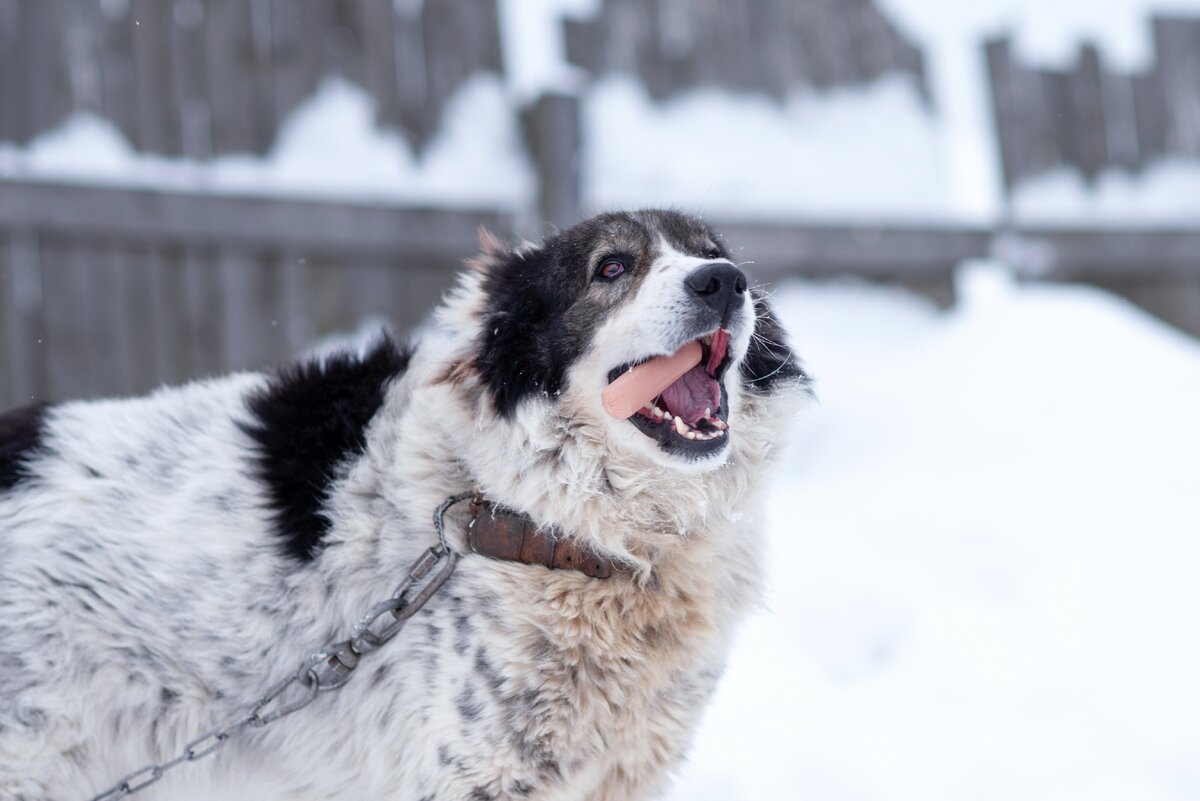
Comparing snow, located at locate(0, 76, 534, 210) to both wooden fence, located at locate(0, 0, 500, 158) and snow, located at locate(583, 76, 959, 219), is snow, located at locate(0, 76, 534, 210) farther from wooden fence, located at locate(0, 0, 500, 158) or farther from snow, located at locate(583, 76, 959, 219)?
snow, located at locate(583, 76, 959, 219)

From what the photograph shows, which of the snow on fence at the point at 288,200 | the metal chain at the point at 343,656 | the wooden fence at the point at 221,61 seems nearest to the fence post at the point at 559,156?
the snow on fence at the point at 288,200

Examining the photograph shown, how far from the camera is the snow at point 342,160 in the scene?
16.1 feet

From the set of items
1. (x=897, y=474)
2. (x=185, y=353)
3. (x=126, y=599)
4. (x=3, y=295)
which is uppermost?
(x=3, y=295)

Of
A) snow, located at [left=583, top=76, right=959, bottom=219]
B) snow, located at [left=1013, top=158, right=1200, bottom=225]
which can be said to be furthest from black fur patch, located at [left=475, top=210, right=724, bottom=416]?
snow, located at [left=1013, top=158, right=1200, bottom=225]

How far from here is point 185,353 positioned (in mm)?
5074

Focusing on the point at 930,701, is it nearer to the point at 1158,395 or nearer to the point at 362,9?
the point at 1158,395

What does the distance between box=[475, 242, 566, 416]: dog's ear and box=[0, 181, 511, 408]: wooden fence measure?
2329 millimetres

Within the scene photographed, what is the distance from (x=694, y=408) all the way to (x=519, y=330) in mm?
509

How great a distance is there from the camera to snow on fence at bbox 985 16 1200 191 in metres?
6.66

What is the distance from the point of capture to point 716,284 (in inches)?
102

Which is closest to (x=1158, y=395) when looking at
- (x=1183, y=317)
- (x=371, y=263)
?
(x=1183, y=317)

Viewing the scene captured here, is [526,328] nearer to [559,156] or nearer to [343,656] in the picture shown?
[343,656]

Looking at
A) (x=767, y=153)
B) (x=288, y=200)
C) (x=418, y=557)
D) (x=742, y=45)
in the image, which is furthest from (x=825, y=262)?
(x=418, y=557)

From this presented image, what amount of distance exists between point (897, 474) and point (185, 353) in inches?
130
